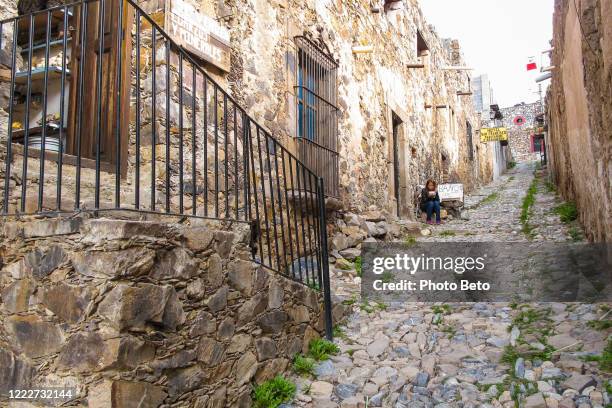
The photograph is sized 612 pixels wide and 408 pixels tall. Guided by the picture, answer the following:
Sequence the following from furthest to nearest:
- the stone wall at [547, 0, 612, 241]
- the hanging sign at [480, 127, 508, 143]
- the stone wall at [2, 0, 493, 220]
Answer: the hanging sign at [480, 127, 508, 143]
the stone wall at [2, 0, 493, 220]
the stone wall at [547, 0, 612, 241]

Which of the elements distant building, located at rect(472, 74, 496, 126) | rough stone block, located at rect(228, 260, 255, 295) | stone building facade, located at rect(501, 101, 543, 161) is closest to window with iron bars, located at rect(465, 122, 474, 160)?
distant building, located at rect(472, 74, 496, 126)

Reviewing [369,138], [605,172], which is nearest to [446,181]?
[369,138]

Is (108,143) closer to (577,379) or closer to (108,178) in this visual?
(108,178)

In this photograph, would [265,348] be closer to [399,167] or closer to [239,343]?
[239,343]

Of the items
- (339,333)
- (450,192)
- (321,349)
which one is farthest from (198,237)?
(450,192)

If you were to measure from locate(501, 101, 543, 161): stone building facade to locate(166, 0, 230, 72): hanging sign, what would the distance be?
106ft

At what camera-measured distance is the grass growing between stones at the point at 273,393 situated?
2699mm

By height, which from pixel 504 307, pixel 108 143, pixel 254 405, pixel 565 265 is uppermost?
pixel 108 143

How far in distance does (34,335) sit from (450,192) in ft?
31.1

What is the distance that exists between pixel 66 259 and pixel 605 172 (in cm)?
368

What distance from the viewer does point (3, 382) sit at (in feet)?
6.20

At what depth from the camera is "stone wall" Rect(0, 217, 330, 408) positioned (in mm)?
1786

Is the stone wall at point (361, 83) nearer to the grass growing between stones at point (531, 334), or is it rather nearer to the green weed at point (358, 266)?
the green weed at point (358, 266)

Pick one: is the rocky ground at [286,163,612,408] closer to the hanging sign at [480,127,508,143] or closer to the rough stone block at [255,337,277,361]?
the rough stone block at [255,337,277,361]
